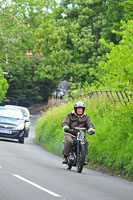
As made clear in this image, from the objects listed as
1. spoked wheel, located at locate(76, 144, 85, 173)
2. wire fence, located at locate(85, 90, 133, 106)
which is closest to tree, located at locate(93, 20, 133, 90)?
wire fence, located at locate(85, 90, 133, 106)

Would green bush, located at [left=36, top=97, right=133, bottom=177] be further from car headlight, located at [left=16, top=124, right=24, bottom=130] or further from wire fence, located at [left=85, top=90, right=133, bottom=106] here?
car headlight, located at [left=16, top=124, right=24, bottom=130]

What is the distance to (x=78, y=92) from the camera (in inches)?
1127

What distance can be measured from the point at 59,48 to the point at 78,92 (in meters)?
26.8

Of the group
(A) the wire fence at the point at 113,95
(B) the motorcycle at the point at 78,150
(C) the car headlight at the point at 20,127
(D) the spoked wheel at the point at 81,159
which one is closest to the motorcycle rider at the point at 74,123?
(B) the motorcycle at the point at 78,150

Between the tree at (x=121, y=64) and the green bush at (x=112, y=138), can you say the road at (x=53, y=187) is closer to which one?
the green bush at (x=112, y=138)

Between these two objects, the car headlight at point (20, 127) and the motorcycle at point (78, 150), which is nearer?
the motorcycle at point (78, 150)

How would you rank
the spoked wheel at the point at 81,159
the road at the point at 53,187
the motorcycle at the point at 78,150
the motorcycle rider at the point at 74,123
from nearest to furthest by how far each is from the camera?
the road at the point at 53,187, the spoked wheel at the point at 81,159, the motorcycle at the point at 78,150, the motorcycle rider at the point at 74,123

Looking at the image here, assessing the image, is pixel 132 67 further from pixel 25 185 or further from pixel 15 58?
pixel 15 58

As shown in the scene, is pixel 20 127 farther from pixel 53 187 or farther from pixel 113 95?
pixel 53 187

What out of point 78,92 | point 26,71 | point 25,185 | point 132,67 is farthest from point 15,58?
point 25,185

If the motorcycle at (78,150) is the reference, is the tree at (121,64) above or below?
above

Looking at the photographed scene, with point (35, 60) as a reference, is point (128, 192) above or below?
below

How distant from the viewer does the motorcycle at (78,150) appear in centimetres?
1343

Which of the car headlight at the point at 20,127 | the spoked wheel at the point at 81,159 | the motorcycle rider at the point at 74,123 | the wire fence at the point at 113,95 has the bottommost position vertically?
the spoked wheel at the point at 81,159
